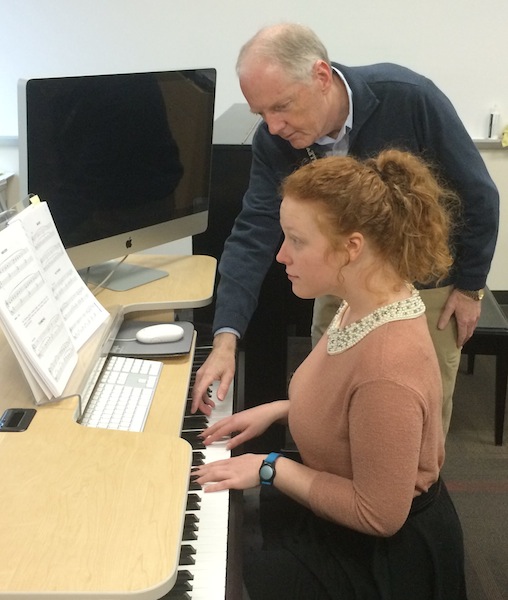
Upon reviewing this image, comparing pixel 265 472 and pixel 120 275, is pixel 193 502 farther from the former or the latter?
pixel 120 275

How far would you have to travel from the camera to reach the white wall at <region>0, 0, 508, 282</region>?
328 centimetres

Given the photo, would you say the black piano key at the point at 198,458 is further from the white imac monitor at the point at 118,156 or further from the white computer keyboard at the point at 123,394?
the white imac monitor at the point at 118,156

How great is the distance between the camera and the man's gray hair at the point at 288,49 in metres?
1.50

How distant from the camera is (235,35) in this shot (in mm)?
3334

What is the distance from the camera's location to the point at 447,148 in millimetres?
1650

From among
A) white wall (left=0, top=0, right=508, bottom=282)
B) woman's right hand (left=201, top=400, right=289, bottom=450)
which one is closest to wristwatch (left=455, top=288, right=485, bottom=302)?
woman's right hand (left=201, top=400, right=289, bottom=450)

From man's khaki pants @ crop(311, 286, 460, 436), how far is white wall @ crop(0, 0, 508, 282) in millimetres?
1790

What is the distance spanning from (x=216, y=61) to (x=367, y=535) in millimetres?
2666

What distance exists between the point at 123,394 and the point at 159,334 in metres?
0.22

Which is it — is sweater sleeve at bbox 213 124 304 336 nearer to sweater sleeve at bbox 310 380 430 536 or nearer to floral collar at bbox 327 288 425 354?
floral collar at bbox 327 288 425 354

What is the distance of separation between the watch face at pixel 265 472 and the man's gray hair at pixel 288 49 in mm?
825

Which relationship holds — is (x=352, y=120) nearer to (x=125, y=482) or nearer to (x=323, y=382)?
(x=323, y=382)

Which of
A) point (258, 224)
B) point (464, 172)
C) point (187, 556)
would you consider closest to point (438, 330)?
point (464, 172)

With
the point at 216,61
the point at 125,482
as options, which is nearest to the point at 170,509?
the point at 125,482
